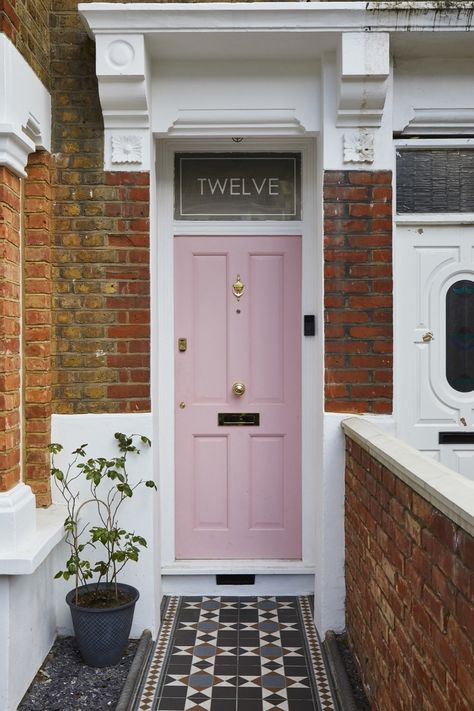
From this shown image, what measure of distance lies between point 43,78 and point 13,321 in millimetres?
1327

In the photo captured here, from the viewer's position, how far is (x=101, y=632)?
3.72 meters

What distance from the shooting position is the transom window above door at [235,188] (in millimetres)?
4633

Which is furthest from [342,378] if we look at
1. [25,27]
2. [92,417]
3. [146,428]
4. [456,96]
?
[25,27]

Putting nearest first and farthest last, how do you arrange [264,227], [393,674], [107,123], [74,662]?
[393,674], [74,662], [107,123], [264,227]

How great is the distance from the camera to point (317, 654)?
3926mm

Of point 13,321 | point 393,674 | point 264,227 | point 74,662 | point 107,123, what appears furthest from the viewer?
point 264,227

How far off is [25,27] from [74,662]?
3.06m

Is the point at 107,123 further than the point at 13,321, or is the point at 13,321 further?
the point at 107,123

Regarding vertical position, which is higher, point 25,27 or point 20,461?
point 25,27

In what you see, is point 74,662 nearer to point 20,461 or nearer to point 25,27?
point 20,461

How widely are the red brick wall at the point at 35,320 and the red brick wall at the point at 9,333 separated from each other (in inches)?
13.5

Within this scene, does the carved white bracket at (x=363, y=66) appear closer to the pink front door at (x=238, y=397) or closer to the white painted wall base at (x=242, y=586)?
the pink front door at (x=238, y=397)

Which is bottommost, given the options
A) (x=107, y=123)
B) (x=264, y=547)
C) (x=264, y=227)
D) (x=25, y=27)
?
(x=264, y=547)

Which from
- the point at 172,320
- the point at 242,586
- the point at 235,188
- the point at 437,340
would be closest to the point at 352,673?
the point at 242,586
